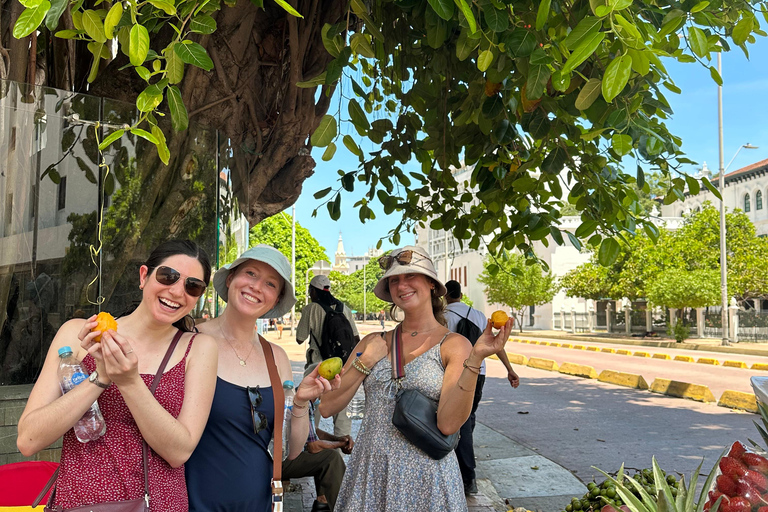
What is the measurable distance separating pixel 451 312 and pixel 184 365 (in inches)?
158

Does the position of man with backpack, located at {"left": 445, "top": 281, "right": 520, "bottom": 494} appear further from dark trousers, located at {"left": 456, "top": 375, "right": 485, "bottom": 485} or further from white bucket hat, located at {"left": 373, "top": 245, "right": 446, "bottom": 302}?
white bucket hat, located at {"left": 373, "top": 245, "right": 446, "bottom": 302}

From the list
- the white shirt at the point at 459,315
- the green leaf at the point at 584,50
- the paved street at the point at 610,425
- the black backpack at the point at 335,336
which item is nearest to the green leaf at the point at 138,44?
the green leaf at the point at 584,50

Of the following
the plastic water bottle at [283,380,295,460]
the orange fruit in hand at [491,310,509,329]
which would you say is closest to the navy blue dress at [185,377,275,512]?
the plastic water bottle at [283,380,295,460]

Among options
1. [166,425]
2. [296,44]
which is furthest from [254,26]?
[166,425]

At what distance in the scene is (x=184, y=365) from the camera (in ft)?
7.21

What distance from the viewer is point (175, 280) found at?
7.16ft

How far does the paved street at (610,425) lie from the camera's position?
766cm

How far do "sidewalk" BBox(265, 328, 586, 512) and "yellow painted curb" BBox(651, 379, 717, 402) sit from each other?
5.61 m

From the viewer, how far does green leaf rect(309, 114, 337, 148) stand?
2.48 meters

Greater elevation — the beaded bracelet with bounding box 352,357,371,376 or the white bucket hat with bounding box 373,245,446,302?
the white bucket hat with bounding box 373,245,446,302

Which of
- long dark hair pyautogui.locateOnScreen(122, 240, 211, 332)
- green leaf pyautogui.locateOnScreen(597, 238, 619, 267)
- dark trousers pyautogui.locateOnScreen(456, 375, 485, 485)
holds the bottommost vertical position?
dark trousers pyautogui.locateOnScreen(456, 375, 485, 485)

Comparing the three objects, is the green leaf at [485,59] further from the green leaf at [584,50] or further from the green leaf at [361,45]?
the green leaf at [584,50]

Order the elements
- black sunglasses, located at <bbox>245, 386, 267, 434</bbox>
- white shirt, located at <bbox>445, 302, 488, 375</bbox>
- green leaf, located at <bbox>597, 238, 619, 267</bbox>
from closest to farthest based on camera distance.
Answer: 1. black sunglasses, located at <bbox>245, 386, 267, 434</bbox>
2. green leaf, located at <bbox>597, 238, 619, 267</bbox>
3. white shirt, located at <bbox>445, 302, 488, 375</bbox>

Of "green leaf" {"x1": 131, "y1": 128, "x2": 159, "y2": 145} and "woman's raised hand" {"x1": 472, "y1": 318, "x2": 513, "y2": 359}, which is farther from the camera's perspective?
"woman's raised hand" {"x1": 472, "y1": 318, "x2": 513, "y2": 359}
